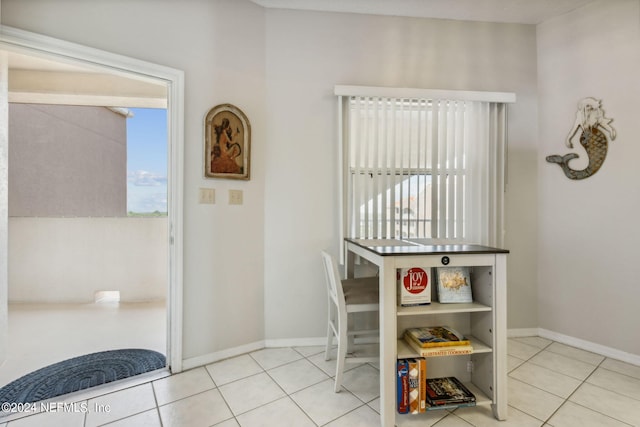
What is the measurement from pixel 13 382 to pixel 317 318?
2.03 m

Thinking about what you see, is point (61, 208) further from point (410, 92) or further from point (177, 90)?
point (410, 92)

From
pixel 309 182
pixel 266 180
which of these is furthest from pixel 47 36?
pixel 309 182

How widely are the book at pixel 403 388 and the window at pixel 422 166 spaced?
1.10m

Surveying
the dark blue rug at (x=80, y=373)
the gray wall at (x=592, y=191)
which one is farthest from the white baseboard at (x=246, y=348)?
the gray wall at (x=592, y=191)

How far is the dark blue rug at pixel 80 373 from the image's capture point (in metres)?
1.74

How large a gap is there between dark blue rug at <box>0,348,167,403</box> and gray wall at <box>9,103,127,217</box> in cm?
214

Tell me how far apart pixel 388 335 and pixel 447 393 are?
50 centimetres

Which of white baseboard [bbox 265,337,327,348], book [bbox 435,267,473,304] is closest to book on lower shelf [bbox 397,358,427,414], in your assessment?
book [bbox 435,267,473,304]

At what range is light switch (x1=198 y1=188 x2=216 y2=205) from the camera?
2.12 m

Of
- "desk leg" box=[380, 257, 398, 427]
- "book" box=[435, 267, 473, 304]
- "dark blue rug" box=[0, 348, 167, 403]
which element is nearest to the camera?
"desk leg" box=[380, 257, 398, 427]

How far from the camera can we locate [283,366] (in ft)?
6.88

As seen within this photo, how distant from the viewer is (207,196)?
2148 mm

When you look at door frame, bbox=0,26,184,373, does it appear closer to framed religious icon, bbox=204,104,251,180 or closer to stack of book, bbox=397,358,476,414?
framed religious icon, bbox=204,104,251,180

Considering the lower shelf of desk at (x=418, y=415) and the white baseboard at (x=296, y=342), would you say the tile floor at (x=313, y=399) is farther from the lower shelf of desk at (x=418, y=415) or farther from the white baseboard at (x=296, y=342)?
the white baseboard at (x=296, y=342)
